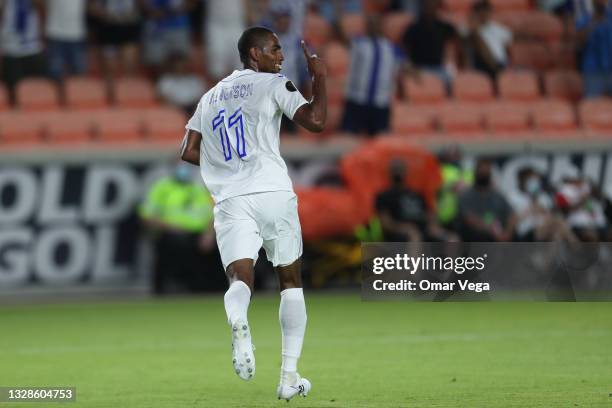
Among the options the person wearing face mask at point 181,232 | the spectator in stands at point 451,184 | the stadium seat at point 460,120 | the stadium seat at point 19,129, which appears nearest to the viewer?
the person wearing face mask at point 181,232

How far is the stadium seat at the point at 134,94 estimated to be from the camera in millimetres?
17422

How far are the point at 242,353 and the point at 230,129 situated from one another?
4.12 ft

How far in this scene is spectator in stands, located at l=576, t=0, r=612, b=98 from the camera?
18.3m

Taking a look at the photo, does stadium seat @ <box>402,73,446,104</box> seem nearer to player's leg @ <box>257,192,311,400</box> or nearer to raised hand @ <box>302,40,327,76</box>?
player's leg @ <box>257,192,311,400</box>

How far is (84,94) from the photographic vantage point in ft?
56.7

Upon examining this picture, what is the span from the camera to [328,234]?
623 inches

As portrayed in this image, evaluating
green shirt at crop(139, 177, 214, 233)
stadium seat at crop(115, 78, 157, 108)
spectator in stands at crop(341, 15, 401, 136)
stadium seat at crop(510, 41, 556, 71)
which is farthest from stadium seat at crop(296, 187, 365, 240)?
stadium seat at crop(510, 41, 556, 71)

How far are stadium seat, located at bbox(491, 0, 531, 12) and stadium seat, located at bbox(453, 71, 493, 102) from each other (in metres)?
1.72

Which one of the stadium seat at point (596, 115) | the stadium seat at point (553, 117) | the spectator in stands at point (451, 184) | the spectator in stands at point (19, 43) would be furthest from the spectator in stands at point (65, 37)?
the stadium seat at point (596, 115)

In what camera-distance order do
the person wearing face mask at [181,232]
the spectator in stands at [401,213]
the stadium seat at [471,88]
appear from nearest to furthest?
the spectator in stands at [401,213] < the person wearing face mask at [181,232] < the stadium seat at [471,88]

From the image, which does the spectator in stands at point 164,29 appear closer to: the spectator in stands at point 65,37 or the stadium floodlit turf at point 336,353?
the spectator in stands at point 65,37

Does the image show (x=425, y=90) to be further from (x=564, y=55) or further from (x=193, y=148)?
(x=193, y=148)

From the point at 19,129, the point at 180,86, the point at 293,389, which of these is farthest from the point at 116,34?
the point at 293,389

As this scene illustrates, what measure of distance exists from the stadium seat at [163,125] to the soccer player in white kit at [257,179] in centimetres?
945
